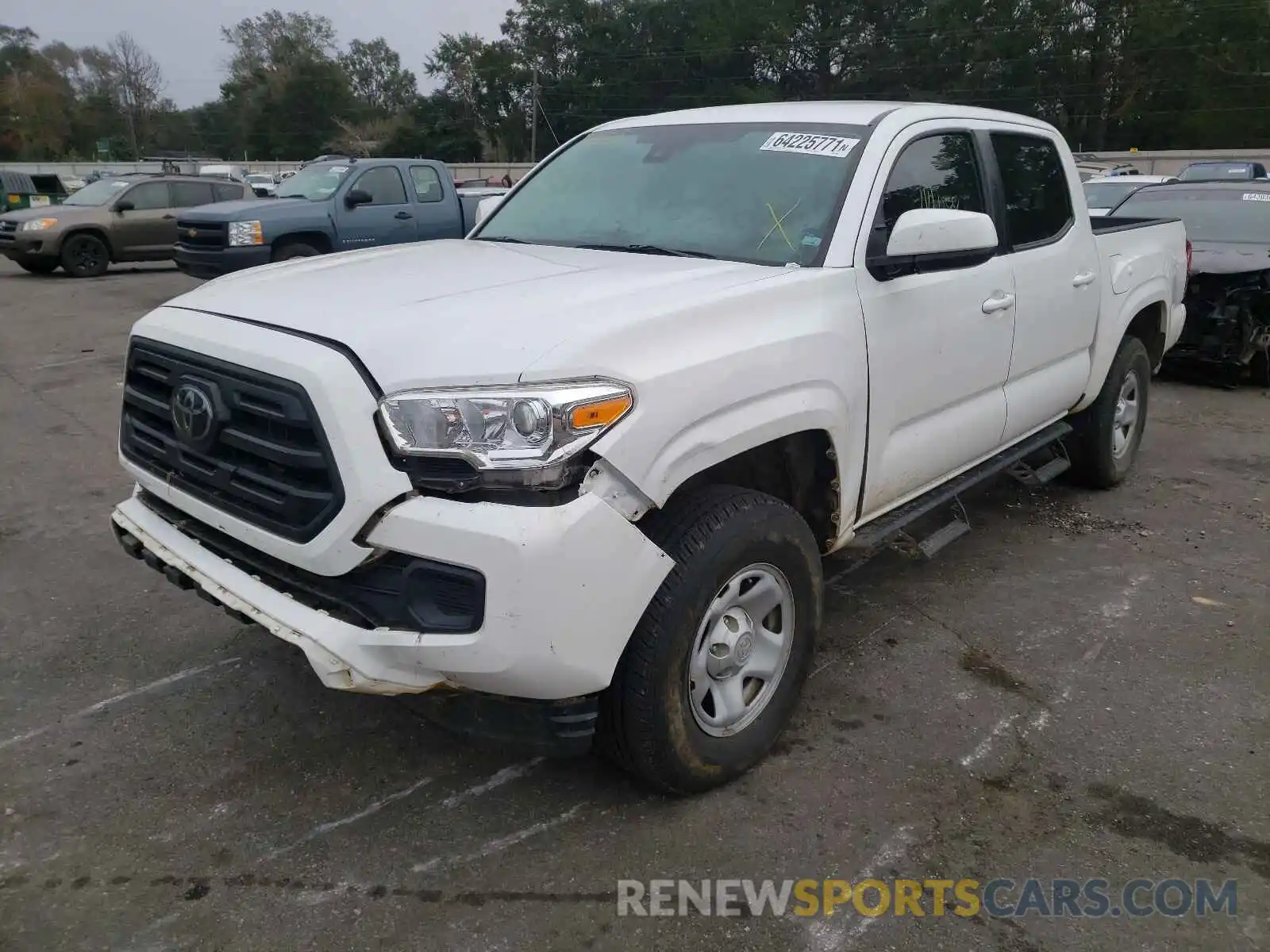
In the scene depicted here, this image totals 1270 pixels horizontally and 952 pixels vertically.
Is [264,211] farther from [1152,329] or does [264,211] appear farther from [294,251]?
[1152,329]

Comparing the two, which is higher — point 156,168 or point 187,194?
point 156,168

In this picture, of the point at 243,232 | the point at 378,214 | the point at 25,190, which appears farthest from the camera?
the point at 25,190

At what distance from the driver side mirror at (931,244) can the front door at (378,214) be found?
9.93m

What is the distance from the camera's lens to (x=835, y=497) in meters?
3.29

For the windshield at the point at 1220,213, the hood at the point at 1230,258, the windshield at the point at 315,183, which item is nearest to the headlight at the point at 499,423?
the hood at the point at 1230,258

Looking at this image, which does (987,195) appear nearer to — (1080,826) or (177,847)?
(1080,826)

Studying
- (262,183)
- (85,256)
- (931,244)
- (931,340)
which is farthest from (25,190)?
(931,244)

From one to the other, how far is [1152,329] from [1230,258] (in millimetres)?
3167

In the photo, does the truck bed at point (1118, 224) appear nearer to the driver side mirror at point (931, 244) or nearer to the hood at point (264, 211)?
the driver side mirror at point (931, 244)

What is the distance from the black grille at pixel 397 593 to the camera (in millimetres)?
2355

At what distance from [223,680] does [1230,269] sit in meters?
8.16

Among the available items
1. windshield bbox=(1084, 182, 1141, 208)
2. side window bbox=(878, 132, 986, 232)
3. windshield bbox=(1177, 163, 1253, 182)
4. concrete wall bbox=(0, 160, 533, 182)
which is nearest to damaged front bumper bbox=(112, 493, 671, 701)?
side window bbox=(878, 132, 986, 232)

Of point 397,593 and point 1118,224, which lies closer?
point 397,593

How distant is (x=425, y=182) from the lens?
43.0ft
